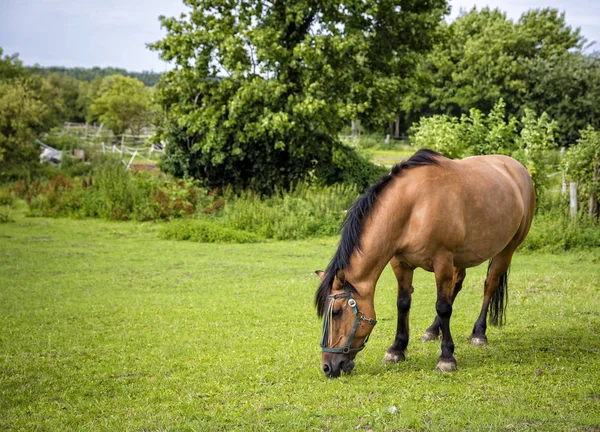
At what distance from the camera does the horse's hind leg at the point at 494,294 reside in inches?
258

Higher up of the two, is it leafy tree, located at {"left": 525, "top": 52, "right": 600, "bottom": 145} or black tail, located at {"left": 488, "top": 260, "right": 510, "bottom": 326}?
leafy tree, located at {"left": 525, "top": 52, "right": 600, "bottom": 145}

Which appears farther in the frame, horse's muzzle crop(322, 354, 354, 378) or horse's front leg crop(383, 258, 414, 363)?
horse's front leg crop(383, 258, 414, 363)

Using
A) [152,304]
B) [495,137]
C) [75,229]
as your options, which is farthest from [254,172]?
[152,304]

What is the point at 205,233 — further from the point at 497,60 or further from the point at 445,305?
the point at 497,60

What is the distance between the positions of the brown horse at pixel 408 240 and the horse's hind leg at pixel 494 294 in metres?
0.54

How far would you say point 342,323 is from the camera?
17.0 feet

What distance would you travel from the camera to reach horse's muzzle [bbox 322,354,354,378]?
17.1 feet

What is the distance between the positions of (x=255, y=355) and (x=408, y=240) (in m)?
2.11

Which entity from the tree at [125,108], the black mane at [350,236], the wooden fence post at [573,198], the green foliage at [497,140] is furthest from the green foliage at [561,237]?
the tree at [125,108]

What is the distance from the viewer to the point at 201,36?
1792 cm

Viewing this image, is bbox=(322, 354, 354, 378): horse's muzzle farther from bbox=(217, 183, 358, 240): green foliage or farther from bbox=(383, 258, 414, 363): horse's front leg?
bbox=(217, 183, 358, 240): green foliage

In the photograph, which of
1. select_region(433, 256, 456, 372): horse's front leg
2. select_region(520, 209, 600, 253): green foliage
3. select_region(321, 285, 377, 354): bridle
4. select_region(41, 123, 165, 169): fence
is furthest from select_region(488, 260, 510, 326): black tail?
select_region(41, 123, 165, 169): fence

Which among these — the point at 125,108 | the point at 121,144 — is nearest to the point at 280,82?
the point at 121,144

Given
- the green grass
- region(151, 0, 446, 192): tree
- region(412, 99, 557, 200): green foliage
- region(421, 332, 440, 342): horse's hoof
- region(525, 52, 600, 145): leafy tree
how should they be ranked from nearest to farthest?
the green grass → region(421, 332, 440, 342): horse's hoof → region(412, 99, 557, 200): green foliage → region(151, 0, 446, 192): tree → region(525, 52, 600, 145): leafy tree
